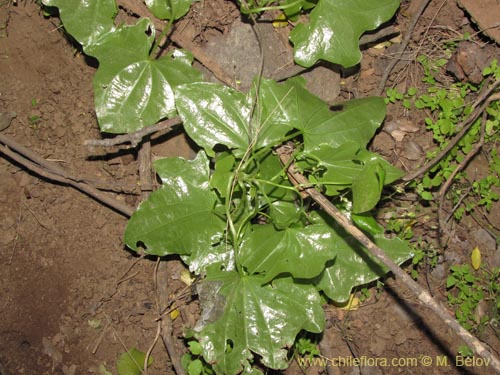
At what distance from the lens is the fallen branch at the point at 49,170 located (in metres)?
2.60

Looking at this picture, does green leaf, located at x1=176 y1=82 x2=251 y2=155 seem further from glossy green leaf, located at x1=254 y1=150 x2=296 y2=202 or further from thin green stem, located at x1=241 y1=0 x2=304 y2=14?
thin green stem, located at x1=241 y1=0 x2=304 y2=14

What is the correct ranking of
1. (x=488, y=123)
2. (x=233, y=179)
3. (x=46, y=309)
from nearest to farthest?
(x=233, y=179) < (x=46, y=309) < (x=488, y=123)

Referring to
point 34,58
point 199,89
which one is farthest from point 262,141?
point 34,58

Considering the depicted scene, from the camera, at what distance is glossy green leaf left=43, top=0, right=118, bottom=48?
2.52 metres

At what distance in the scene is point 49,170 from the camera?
8.68 ft

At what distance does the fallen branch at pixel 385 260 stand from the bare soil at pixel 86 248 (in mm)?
557

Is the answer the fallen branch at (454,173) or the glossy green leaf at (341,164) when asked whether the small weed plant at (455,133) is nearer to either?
the fallen branch at (454,173)

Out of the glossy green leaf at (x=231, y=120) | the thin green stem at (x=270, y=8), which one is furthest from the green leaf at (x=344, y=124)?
the thin green stem at (x=270, y=8)

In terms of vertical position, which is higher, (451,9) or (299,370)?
(451,9)

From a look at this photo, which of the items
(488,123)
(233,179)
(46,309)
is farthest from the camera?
(488,123)

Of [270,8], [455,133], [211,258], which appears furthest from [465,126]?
Result: [211,258]

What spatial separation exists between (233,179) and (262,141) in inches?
9.9

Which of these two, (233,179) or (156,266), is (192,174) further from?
(156,266)

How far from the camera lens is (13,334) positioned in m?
2.61
